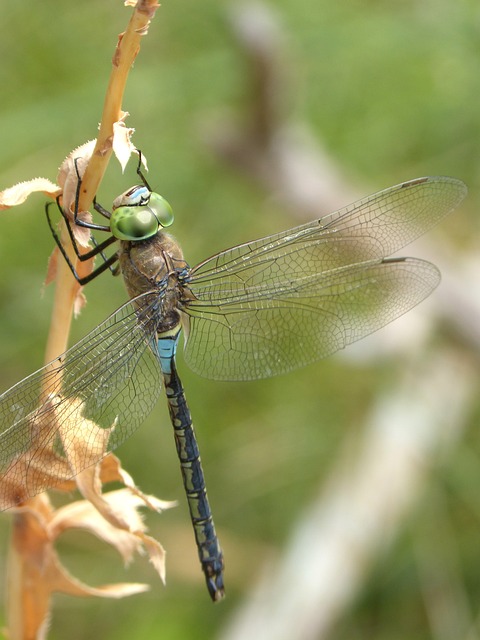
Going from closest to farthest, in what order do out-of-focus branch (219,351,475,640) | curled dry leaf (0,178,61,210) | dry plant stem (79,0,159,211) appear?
dry plant stem (79,0,159,211) → curled dry leaf (0,178,61,210) → out-of-focus branch (219,351,475,640)

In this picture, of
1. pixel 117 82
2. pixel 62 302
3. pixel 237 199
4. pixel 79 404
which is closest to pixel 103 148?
pixel 117 82

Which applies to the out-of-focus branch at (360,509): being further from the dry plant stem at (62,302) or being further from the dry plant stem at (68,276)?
the dry plant stem at (62,302)

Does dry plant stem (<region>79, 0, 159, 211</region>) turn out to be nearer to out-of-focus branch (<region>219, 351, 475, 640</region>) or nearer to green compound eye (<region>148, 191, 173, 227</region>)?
green compound eye (<region>148, 191, 173, 227</region>)

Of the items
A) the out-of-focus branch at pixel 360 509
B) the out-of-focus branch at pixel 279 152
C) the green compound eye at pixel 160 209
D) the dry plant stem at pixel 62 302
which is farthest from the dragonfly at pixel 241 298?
the out-of-focus branch at pixel 279 152

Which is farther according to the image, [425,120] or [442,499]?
[425,120]

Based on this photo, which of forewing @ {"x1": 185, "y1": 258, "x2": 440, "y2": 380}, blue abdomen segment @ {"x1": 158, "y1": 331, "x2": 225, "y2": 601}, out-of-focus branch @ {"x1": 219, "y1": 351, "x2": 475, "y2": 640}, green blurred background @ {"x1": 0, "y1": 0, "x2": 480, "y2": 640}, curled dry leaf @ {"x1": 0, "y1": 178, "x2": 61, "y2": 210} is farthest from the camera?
green blurred background @ {"x1": 0, "y1": 0, "x2": 480, "y2": 640}

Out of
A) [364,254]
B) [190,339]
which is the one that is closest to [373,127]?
[364,254]

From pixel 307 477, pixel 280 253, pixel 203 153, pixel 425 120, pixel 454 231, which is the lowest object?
pixel 307 477

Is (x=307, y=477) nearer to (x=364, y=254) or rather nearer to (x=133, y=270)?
(x=364, y=254)

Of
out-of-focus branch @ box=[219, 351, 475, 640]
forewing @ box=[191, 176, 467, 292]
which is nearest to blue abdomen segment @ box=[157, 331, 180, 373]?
forewing @ box=[191, 176, 467, 292]
